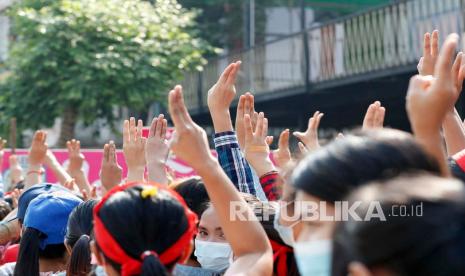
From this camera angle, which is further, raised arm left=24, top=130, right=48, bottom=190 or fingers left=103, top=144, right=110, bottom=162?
raised arm left=24, top=130, right=48, bottom=190

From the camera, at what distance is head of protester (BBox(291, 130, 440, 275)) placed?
1.78 meters

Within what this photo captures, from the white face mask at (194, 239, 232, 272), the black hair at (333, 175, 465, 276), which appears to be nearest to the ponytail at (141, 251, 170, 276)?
the black hair at (333, 175, 465, 276)

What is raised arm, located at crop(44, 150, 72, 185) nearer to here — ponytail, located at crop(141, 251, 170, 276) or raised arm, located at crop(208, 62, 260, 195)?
raised arm, located at crop(208, 62, 260, 195)

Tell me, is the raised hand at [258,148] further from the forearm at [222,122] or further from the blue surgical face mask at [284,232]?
the blue surgical face mask at [284,232]

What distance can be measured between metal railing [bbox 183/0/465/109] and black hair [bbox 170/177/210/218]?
6.85 metres

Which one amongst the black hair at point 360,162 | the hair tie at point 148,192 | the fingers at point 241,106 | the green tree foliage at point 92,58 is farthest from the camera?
the green tree foliage at point 92,58

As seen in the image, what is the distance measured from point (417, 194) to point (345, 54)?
11.1 m

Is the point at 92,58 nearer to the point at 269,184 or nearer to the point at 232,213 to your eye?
the point at 269,184

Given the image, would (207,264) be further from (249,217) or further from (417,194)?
(417,194)

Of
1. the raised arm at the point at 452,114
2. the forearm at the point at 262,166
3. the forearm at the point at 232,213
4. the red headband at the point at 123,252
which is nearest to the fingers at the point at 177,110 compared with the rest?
the forearm at the point at 232,213

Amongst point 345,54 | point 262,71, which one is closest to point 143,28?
point 262,71

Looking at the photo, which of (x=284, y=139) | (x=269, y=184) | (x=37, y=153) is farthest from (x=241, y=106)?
(x=37, y=153)

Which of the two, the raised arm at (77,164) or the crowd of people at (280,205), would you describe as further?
the raised arm at (77,164)

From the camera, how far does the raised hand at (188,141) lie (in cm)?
241
